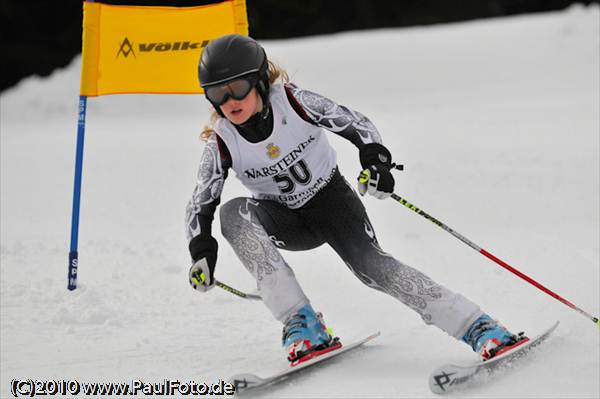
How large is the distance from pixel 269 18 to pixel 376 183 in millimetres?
18235

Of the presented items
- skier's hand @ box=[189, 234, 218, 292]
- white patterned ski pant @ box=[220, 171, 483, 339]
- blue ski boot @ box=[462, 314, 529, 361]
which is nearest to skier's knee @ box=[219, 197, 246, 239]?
white patterned ski pant @ box=[220, 171, 483, 339]

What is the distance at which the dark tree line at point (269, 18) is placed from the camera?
18.8 meters

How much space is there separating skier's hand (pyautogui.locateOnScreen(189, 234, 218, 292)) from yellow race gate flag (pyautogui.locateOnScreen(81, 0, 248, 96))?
91.2 inches

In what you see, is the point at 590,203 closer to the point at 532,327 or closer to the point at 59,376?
the point at 532,327

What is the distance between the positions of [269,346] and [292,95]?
4.38 feet

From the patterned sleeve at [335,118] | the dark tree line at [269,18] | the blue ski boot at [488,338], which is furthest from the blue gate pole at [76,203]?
the dark tree line at [269,18]

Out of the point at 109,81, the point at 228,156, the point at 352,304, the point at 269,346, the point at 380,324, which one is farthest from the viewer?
the point at 109,81

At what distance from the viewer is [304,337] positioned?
3504 mm

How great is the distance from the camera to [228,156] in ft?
12.4

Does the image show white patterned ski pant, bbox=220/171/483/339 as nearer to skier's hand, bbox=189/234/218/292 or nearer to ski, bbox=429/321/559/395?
skier's hand, bbox=189/234/218/292

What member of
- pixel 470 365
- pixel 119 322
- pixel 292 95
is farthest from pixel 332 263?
pixel 470 365

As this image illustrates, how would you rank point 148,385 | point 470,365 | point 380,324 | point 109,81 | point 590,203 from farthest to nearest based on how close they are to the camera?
1. point 590,203
2. point 109,81
3. point 380,324
4. point 148,385
5. point 470,365

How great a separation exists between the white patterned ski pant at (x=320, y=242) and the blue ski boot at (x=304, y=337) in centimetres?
5

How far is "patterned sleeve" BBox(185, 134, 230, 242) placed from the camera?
3703 millimetres
